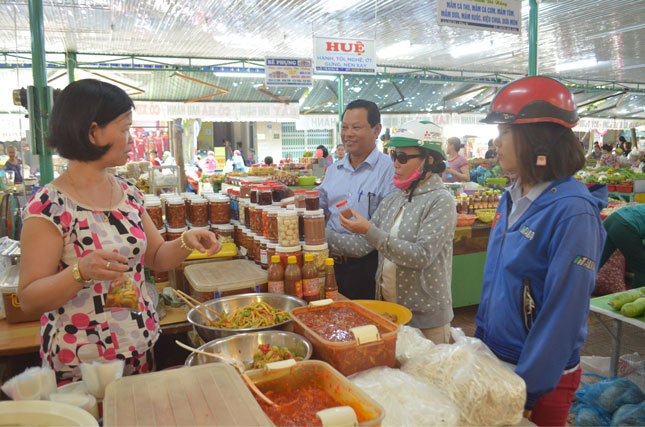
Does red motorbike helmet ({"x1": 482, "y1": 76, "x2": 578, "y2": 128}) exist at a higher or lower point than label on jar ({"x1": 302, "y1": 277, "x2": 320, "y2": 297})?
higher

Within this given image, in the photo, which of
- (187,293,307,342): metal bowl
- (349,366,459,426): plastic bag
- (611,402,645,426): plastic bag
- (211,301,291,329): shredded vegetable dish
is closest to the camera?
(349,366,459,426): plastic bag

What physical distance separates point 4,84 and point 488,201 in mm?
14061

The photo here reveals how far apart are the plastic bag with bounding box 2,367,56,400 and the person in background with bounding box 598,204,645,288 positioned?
4.41 meters

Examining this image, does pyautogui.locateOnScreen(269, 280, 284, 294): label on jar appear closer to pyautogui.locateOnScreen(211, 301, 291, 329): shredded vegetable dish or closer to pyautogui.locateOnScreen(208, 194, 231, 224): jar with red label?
pyautogui.locateOnScreen(211, 301, 291, 329): shredded vegetable dish

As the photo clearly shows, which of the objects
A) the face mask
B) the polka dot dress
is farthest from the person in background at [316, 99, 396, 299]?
the polka dot dress

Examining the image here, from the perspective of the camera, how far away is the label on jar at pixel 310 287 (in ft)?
→ 7.76

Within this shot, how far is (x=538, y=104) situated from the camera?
166cm

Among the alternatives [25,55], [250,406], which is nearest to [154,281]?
[250,406]

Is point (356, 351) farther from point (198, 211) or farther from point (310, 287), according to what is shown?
point (198, 211)

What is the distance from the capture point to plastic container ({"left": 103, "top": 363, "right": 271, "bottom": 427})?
110 centimetres

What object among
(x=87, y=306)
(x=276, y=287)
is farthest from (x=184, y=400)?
(x=276, y=287)

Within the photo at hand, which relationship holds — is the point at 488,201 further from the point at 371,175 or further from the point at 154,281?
the point at 154,281

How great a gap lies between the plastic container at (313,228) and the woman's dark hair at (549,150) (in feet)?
3.97

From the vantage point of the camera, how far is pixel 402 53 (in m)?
12.1
